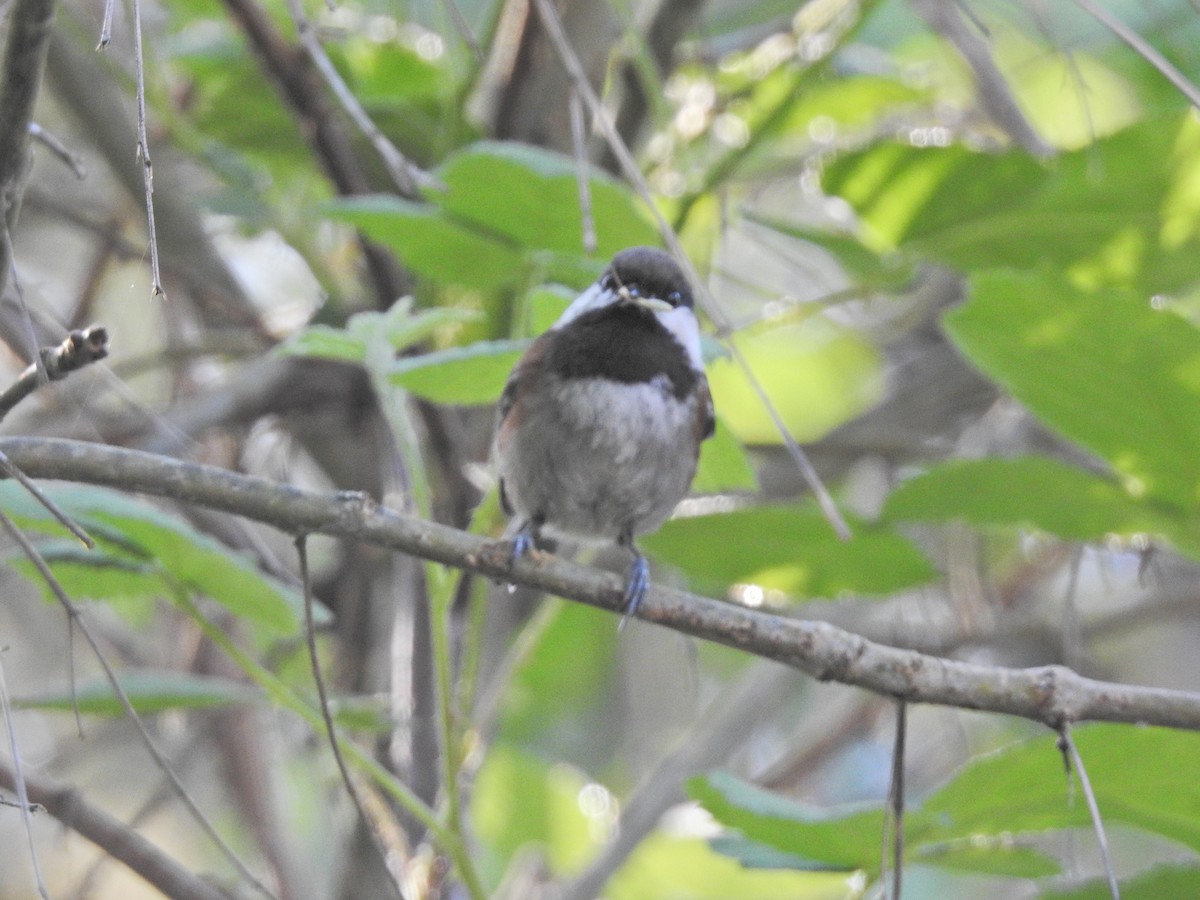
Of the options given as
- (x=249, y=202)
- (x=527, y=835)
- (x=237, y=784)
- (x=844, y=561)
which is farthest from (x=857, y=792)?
(x=249, y=202)

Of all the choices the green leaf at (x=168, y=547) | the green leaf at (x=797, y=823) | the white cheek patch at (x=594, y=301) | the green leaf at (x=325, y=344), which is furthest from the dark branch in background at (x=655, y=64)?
the green leaf at (x=797, y=823)

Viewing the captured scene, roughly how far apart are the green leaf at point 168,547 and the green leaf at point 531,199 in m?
0.73

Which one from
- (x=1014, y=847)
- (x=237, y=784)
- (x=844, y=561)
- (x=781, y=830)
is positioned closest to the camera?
(x=781, y=830)

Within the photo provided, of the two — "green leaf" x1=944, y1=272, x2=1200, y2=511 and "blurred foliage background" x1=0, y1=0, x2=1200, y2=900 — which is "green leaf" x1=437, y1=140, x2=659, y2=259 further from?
"green leaf" x1=944, y1=272, x2=1200, y2=511

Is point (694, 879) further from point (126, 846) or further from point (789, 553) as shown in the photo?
point (126, 846)

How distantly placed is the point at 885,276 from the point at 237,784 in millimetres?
1872

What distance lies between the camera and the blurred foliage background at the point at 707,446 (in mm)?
1906

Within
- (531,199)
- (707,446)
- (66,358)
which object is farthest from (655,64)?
(66,358)

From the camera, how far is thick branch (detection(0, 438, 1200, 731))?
1.50 meters

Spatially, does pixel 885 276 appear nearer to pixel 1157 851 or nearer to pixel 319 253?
pixel 319 253

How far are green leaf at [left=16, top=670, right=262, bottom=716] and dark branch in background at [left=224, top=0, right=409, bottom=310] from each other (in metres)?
1.07

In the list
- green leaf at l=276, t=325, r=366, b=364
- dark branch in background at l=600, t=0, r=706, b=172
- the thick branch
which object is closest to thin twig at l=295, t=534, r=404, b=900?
the thick branch

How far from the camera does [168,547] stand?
1.81 m

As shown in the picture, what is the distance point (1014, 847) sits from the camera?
1.89 meters
